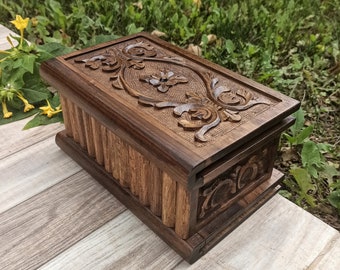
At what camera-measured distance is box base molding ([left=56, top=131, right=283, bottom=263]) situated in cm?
95

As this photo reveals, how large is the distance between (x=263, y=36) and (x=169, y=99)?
41.9 inches

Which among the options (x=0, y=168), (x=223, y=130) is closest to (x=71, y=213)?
(x=0, y=168)

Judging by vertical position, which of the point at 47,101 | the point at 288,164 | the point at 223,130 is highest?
the point at 223,130

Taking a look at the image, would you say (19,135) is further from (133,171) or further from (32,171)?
(133,171)

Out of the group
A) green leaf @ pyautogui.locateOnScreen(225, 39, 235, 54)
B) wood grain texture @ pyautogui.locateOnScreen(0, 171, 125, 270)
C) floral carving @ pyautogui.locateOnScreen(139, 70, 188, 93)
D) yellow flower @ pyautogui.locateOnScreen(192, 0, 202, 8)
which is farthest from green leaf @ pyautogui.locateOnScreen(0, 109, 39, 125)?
yellow flower @ pyautogui.locateOnScreen(192, 0, 202, 8)

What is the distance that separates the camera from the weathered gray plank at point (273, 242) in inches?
38.1

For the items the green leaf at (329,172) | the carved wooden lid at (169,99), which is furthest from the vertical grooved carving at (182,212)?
the green leaf at (329,172)

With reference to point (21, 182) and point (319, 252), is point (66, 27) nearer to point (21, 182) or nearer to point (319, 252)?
point (21, 182)

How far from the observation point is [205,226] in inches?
38.2

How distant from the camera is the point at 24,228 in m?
1.04

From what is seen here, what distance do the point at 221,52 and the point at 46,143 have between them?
85cm

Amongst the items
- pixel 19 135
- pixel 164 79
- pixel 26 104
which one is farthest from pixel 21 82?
pixel 164 79

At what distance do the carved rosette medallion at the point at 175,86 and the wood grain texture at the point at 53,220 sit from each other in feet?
1.10

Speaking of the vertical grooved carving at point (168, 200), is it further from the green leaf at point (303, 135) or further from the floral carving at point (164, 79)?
the green leaf at point (303, 135)
